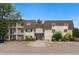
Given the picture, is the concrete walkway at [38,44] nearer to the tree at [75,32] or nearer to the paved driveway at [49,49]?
the paved driveway at [49,49]

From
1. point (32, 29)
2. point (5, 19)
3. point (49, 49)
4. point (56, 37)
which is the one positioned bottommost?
point (49, 49)

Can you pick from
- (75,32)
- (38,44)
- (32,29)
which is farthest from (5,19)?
(75,32)

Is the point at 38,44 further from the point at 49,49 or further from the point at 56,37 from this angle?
the point at 56,37

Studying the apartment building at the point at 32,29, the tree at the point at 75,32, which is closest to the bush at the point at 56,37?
the apartment building at the point at 32,29

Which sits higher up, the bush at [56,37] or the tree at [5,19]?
the tree at [5,19]

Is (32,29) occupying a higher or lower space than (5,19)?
lower

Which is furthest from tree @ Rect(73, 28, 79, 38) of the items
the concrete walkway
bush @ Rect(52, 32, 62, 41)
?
the concrete walkway

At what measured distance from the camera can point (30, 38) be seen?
62.6m

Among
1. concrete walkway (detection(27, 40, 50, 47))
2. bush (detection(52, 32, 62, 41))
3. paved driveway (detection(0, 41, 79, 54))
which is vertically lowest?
paved driveway (detection(0, 41, 79, 54))

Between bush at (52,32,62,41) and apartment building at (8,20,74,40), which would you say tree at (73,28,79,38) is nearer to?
apartment building at (8,20,74,40)

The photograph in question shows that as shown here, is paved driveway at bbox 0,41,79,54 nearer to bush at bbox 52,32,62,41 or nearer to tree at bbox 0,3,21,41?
bush at bbox 52,32,62,41

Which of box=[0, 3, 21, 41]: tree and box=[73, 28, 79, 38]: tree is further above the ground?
box=[0, 3, 21, 41]: tree

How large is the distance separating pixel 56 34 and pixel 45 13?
0.35 metres

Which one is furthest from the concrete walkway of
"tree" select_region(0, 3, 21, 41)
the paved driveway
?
"tree" select_region(0, 3, 21, 41)
